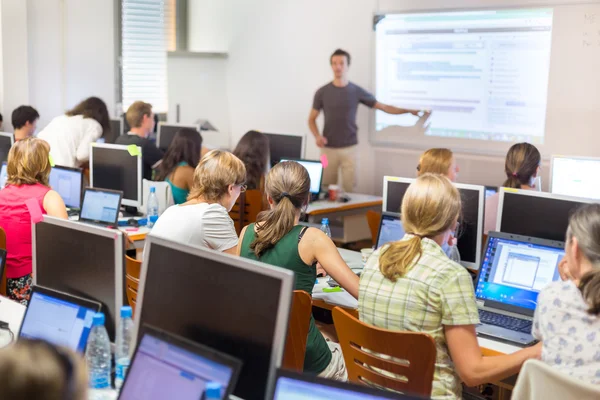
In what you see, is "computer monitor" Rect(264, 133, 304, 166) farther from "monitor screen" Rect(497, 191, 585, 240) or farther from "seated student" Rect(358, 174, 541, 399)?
"seated student" Rect(358, 174, 541, 399)

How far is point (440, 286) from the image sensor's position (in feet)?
8.03

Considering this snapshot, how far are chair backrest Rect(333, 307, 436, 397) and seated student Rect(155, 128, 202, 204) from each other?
3070mm

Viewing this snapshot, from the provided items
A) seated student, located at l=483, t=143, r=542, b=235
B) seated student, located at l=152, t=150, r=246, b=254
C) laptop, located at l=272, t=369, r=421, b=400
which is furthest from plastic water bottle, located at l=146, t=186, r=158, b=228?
laptop, located at l=272, t=369, r=421, b=400

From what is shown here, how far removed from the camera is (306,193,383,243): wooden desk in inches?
254

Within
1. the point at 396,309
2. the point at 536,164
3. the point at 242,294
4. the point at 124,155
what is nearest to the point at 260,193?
the point at 124,155

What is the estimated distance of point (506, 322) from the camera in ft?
10.3

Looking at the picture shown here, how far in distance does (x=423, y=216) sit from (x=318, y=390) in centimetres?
126

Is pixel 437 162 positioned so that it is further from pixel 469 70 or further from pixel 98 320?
pixel 469 70

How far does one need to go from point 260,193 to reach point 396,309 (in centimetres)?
327

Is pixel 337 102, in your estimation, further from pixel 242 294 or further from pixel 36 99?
pixel 242 294

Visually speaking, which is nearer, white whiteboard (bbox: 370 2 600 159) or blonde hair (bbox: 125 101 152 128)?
blonde hair (bbox: 125 101 152 128)

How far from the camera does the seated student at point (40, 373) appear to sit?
1082 mm

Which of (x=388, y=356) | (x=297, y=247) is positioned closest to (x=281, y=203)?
(x=297, y=247)

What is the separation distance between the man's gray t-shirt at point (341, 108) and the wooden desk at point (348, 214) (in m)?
0.87
